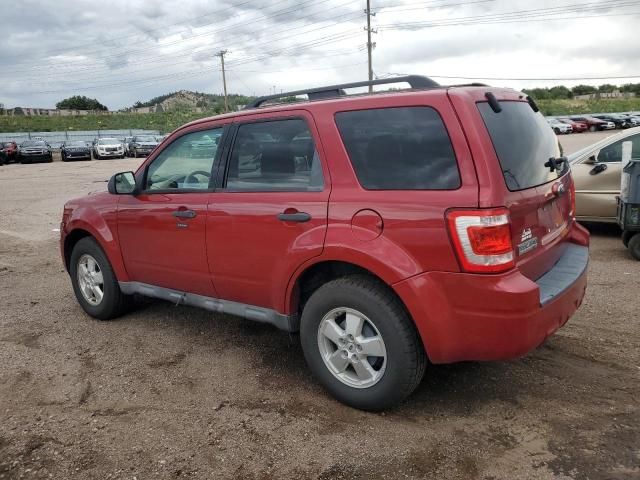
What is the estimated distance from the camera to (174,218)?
4117 millimetres

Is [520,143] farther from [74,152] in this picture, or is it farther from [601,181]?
[74,152]

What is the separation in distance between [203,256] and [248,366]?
86 cm

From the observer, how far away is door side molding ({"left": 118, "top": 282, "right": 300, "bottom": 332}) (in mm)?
3592

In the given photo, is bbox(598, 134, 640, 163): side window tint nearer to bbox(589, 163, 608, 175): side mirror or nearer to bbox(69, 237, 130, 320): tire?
bbox(589, 163, 608, 175): side mirror

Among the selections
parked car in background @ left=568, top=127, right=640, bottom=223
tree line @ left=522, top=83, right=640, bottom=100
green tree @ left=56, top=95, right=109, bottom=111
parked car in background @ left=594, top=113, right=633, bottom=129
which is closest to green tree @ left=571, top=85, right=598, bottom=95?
tree line @ left=522, top=83, right=640, bottom=100

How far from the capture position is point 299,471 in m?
2.76

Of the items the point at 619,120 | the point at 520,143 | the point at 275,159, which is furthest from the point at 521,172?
the point at 619,120

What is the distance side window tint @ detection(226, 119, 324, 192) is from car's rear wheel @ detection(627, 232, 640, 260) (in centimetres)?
462

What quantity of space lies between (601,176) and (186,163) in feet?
18.9

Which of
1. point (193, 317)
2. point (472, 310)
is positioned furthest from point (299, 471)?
point (193, 317)

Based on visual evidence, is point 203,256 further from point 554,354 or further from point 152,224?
point 554,354

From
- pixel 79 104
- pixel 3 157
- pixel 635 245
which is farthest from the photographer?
pixel 79 104

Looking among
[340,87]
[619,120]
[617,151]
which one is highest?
[340,87]

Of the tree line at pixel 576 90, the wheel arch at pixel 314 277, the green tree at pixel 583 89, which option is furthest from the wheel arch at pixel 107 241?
the green tree at pixel 583 89
